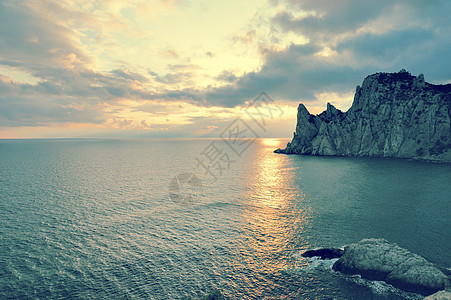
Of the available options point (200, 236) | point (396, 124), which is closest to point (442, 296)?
point (200, 236)

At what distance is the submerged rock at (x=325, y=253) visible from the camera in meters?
35.7

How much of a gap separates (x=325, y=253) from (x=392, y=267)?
9.29m

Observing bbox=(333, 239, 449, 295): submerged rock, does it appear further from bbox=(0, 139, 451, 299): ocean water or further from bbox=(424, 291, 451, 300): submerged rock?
bbox=(424, 291, 451, 300): submerged rock

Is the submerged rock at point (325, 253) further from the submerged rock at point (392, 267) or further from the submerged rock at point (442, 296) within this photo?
the submerged rock at point (442, 296)

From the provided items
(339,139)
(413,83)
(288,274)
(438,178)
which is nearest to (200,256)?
(288,274)

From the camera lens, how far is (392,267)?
2988 centimetres

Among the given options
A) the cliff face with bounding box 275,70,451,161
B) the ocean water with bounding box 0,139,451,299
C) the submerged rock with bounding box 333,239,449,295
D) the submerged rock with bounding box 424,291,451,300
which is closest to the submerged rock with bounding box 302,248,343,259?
the ocean water with bounding box 0,139,451,299

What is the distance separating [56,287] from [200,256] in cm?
2022

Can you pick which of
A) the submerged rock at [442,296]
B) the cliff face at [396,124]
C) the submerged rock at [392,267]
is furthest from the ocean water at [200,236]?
the cliff face at [396,124]

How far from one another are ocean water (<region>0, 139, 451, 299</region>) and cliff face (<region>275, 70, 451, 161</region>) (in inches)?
3892

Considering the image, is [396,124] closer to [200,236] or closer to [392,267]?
[392,267]

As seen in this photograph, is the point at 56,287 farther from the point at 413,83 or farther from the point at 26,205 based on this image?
the point at 413,83

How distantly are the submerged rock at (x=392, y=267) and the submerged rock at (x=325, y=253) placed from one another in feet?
9.73

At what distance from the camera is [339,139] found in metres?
195
